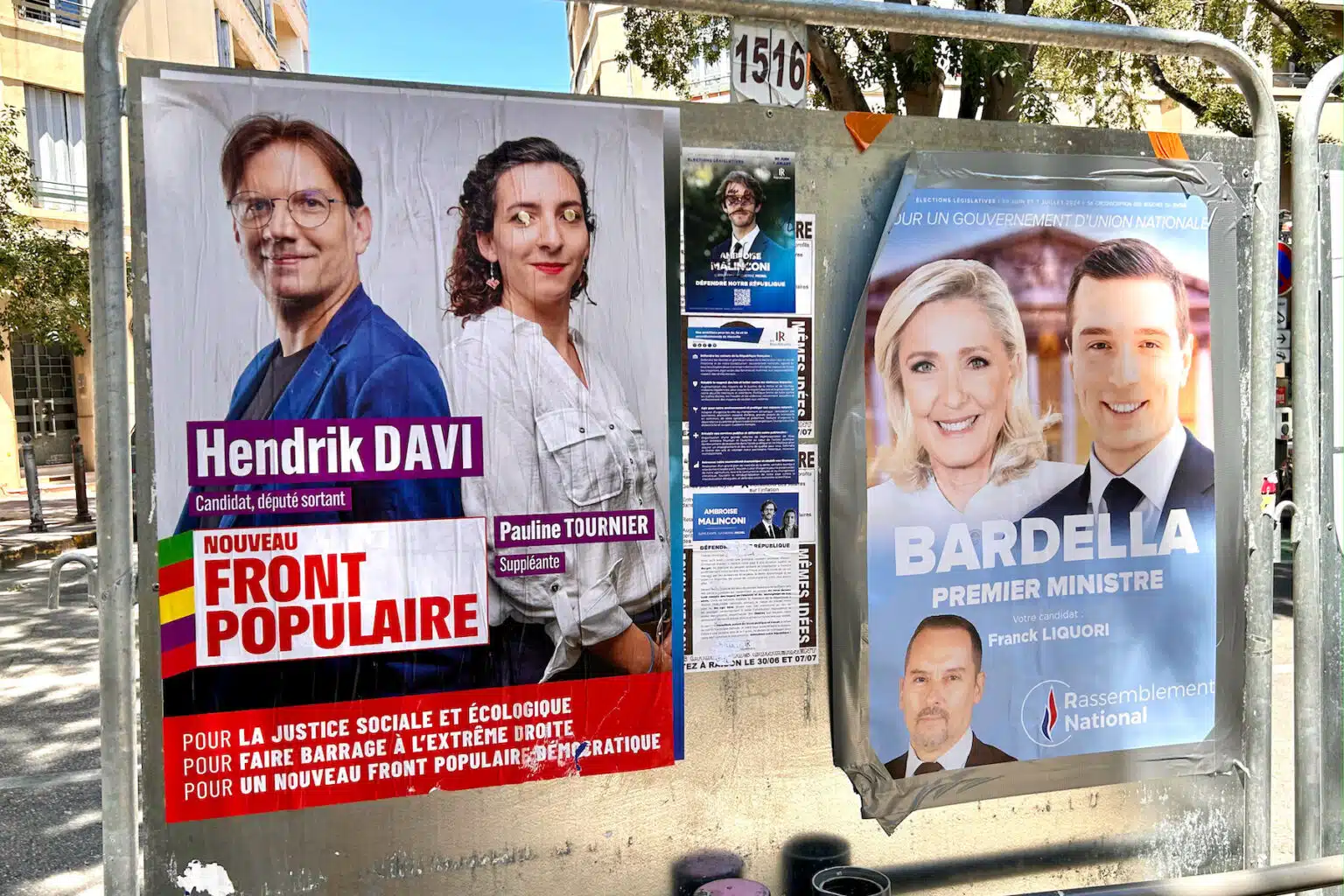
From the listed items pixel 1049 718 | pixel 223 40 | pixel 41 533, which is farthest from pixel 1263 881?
pixel 223 40

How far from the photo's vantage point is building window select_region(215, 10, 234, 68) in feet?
82.1

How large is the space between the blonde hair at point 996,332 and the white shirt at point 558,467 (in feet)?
2.48

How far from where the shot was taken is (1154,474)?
11.2ft

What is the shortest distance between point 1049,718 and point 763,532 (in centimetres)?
→ 111

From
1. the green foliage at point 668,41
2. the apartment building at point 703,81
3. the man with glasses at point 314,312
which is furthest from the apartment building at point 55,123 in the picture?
the man with glasses at point 314,312

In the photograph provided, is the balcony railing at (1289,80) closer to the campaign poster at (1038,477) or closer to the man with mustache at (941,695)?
the campaign poster at (1038,477)

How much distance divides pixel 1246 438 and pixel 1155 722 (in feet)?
3.16

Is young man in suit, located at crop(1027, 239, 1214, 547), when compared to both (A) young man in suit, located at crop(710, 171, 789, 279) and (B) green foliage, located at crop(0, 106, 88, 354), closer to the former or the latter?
(A) young man in suit, located at crop(710, 171, 789, 279)

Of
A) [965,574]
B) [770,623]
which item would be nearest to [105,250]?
[770,623]

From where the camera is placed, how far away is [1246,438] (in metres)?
3.50

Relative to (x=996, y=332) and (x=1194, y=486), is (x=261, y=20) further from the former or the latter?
(x=1194, y=486)

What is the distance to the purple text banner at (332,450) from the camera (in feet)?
8.48

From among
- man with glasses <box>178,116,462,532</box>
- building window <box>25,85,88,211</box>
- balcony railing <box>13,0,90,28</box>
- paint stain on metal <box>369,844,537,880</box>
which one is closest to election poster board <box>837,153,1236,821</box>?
paint stain on metal <box>369,844,537,880</box>

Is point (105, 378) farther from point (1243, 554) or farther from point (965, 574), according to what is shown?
point (1243, 554)
